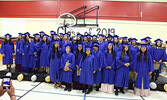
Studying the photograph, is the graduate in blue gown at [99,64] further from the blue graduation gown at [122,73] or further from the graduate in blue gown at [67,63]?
the graduate in blue gown at [67,63]

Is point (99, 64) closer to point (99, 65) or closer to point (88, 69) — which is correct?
point (99, 65)

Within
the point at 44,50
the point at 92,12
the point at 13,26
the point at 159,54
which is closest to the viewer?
the point at 159,54

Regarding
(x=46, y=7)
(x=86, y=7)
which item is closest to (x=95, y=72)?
(x=86, y=7)

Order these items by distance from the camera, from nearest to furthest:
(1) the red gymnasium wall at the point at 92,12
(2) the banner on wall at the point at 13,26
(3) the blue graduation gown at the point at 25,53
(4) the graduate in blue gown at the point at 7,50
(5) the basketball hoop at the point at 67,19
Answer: (3) the blue graduation gown at the point at 25,53
(4) the graduate in blue gown at the point at 7,50
(1) the red gymnasium wall at the point at 92,12
(5) the basketball hoop at the point at 67,19
(2) the banner on wall at the point at 13,26

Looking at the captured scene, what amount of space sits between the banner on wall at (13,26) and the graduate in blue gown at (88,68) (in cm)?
692

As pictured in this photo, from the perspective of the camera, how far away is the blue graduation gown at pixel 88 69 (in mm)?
4273

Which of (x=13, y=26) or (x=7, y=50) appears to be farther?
(x=13, y=26)

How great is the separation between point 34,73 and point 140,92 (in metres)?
4.07

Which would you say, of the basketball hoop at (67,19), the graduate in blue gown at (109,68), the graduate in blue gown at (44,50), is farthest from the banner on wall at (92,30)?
the graduate in blue gown at (109,68)

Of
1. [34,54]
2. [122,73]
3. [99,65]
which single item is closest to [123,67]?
[122,73]

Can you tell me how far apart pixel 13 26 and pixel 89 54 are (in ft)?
24.5

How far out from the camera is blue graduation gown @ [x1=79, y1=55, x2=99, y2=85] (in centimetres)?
427

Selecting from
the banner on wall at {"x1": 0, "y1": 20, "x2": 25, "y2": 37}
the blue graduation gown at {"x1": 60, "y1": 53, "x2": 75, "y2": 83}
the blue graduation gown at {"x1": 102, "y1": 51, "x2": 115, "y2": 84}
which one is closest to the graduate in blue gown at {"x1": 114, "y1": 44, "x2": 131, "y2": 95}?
the blue graduation gown at {"x1": 102, "y1": 51, "x2": 115, "y2": 84}

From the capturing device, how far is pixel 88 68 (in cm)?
427
